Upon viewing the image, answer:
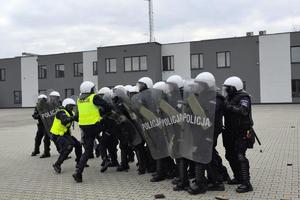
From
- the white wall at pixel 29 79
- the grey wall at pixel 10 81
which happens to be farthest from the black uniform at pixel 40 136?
the grey wall at pixel 10 81

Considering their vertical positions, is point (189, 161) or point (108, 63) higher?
point (108, 63)

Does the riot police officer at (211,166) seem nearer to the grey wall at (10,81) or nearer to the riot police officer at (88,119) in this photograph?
the riot police officer at (88,119)

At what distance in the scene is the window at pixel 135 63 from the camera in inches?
1727

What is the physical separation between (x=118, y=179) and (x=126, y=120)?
1.22 m

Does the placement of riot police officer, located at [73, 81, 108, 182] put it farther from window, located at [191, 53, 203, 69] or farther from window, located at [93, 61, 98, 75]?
window, located at [93, 61, 98, 75]

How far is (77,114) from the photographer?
8.28 m

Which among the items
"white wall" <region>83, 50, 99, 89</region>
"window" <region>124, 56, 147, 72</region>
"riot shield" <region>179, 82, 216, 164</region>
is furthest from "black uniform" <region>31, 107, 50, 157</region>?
"white wall" <region>83, 50, 99, 89</region>

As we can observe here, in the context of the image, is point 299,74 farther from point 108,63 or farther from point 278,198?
point 278,198

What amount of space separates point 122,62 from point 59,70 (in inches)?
374

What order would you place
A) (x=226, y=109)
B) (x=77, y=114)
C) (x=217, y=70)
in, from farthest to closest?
(x=217, y=70) < (x=77, y=114) < (x=226, y=109)

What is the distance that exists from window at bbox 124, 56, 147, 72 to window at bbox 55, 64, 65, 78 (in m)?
9.13

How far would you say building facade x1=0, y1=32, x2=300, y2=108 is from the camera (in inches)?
1531

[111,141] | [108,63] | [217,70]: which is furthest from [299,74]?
[111,141]

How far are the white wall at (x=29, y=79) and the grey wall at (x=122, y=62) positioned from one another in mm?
10359
